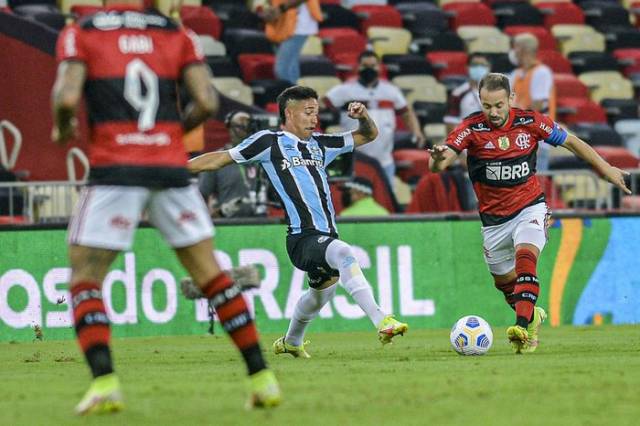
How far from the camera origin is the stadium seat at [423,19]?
2417cm

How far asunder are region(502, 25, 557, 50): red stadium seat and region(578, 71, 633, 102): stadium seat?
77cm

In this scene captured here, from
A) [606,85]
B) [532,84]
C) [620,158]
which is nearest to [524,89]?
[532,84]

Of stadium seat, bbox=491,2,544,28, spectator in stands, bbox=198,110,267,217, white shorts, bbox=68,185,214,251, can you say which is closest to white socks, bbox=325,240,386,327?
white shorts, bbox=68,185,214,251

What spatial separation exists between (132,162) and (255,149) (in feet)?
14.1

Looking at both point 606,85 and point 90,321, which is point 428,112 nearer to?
point 606,85

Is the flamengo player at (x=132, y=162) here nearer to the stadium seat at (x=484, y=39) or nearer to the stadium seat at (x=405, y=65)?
the stadium seat at (x=405, y=65)

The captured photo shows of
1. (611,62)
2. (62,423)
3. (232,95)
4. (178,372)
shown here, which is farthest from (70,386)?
(611,62)

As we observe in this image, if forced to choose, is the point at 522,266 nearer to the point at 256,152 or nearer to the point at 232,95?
the point at 256,152

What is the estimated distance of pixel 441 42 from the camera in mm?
23859

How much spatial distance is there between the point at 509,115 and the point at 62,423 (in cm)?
624

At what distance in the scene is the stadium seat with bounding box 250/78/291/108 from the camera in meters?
20.4

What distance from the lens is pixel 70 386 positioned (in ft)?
30.9

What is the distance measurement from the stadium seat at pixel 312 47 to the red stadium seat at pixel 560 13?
5.02m

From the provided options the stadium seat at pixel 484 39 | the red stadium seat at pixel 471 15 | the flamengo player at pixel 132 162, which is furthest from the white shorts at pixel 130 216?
the red stadium seat at pixel 471 15
